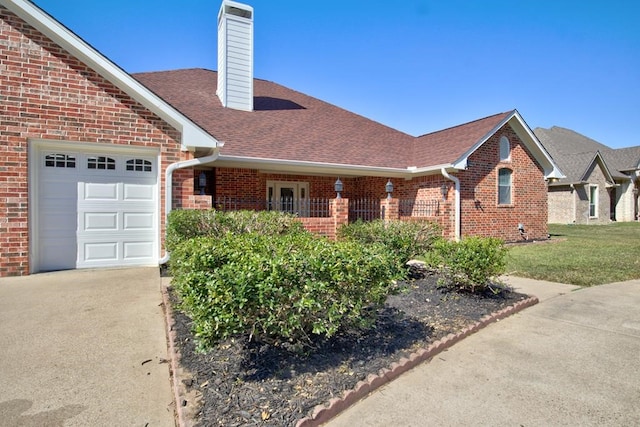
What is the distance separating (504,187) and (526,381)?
12040mm

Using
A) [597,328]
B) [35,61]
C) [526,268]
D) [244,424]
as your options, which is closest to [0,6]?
[35,61]

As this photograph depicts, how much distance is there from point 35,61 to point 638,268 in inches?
538

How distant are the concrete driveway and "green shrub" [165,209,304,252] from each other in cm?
107

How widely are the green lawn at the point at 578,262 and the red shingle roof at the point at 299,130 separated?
13.4ft

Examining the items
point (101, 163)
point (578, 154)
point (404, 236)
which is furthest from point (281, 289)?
point (578, 154)

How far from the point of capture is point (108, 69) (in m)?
7.18

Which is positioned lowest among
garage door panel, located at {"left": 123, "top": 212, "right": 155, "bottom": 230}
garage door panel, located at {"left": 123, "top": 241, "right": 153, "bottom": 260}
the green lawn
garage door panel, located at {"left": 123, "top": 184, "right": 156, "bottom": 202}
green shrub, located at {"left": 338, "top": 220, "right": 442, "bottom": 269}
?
the green lawn

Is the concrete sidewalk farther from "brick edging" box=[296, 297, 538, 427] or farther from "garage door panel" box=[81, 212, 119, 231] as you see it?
"garage door panel" box=[81, 212, 119, 231]

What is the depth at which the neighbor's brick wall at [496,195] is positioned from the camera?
12.8 meters

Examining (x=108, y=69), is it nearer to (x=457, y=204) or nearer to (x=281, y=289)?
(x=281, y=289)

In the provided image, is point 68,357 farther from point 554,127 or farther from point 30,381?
point 554,127

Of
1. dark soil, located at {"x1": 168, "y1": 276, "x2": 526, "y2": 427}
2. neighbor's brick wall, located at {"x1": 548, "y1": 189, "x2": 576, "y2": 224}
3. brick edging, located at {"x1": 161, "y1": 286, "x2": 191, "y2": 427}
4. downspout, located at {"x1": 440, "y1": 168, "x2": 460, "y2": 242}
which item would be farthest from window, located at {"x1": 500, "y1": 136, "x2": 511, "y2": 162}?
neighbor's brick wall, located at {"x1": 548, "y1": 189, "x2": 576, "y2": 224}

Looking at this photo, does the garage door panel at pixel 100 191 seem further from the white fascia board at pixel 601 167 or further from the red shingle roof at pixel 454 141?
the white fascia board at pixel 601 167

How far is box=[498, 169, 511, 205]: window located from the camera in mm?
13704
